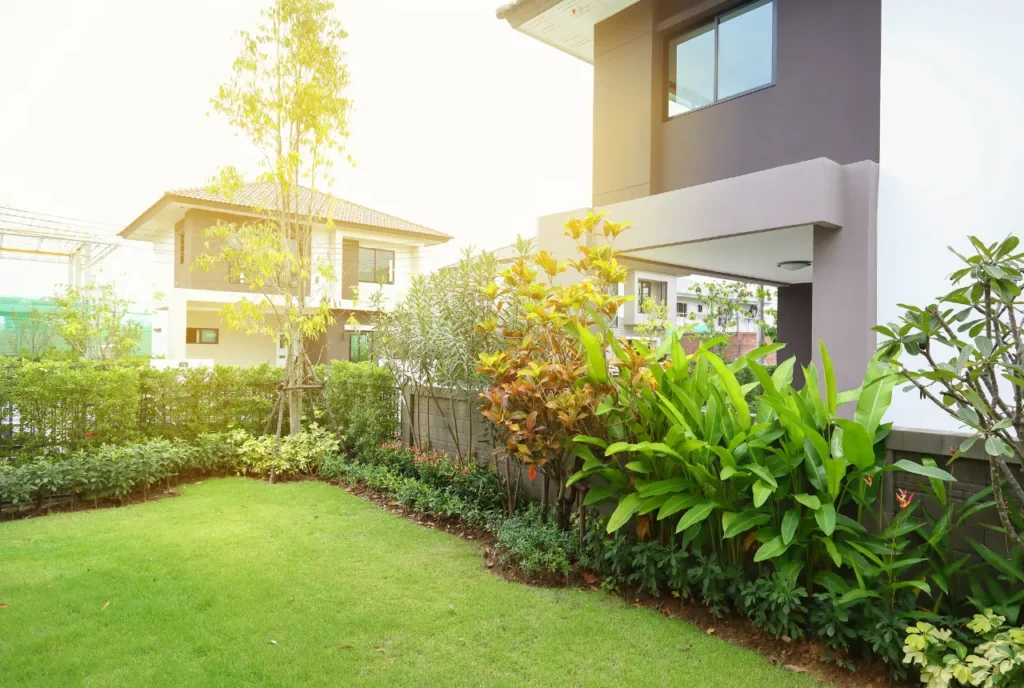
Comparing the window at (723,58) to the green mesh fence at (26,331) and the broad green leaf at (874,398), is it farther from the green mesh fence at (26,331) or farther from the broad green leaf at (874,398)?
the green mesh fence at (26,331)

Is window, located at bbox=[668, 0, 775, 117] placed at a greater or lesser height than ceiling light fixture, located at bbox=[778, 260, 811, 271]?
greater

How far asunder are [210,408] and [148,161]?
12768mm

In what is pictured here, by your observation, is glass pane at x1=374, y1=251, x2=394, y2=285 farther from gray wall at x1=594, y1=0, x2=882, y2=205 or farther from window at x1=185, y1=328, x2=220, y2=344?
gray wall at x1=594, y1=0, x2=882, y2=205

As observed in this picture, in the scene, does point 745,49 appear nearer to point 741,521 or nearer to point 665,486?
point 665,486

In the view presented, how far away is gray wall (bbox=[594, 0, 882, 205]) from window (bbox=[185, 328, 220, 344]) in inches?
617

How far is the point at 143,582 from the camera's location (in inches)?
162

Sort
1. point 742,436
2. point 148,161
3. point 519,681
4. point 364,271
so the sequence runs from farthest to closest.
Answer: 1. point 364,271
2. point 148,161
3. point 742,436
4. point 519,681

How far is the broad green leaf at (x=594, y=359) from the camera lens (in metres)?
4.14

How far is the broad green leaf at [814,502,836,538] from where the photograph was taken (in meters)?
2.96

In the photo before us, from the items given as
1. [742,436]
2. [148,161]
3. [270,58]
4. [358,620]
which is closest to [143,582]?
[358,620]

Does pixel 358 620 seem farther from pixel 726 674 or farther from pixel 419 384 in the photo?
pixel 419 384

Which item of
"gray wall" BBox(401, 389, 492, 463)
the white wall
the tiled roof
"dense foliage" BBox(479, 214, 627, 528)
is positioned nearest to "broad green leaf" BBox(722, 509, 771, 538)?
"dense foliage" BBox(479, 214, 627, 528)

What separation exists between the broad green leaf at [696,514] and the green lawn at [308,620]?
65 cm

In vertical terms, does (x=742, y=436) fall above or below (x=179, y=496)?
above
